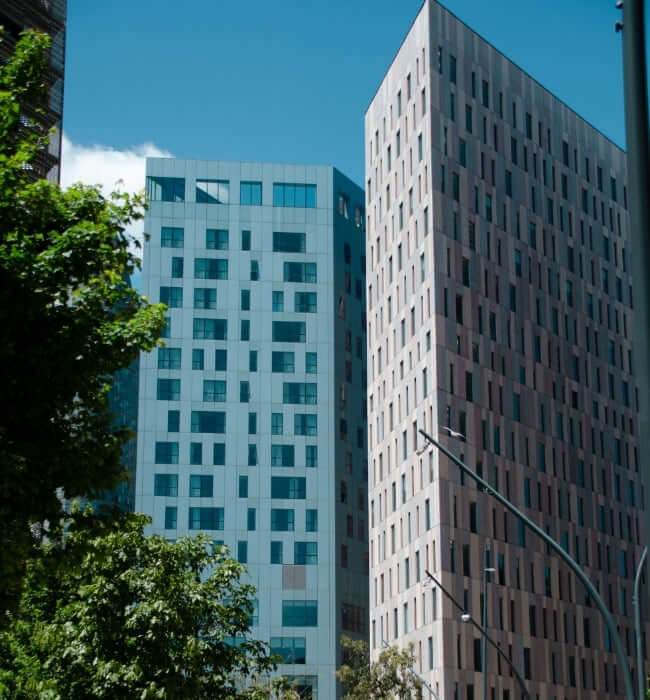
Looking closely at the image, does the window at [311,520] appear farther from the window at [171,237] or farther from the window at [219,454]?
the window at [171,237]

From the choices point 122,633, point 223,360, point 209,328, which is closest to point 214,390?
point 223,360

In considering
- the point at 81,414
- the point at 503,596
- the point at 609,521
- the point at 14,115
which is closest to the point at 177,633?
the point at 81,414

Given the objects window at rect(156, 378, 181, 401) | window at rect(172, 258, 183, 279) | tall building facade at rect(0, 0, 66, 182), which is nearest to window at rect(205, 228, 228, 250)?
window at rect(172, 258, 183, 279)

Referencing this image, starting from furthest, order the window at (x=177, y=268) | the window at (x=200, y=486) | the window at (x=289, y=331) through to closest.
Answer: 1. the window at (x=289, y=331)
2. the window at (x=177, y=268)
3. the window at (x=200, y=486)

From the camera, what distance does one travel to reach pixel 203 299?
121 m

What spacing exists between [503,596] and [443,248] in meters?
20.8

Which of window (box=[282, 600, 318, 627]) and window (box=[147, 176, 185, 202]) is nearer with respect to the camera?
window (box=[282, 600, 318, 627])

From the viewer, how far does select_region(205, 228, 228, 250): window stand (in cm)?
12250

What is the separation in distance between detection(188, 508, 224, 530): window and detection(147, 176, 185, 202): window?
28862 millimetres

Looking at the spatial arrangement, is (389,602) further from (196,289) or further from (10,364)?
(10,364)

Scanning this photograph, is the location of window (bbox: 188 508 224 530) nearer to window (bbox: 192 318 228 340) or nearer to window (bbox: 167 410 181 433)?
window (bbox: 167 410 181 433)

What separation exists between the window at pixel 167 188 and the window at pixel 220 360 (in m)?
14.7

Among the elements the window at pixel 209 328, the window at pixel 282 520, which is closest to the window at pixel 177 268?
the window at pixel 209 328

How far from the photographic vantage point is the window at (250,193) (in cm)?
12444
